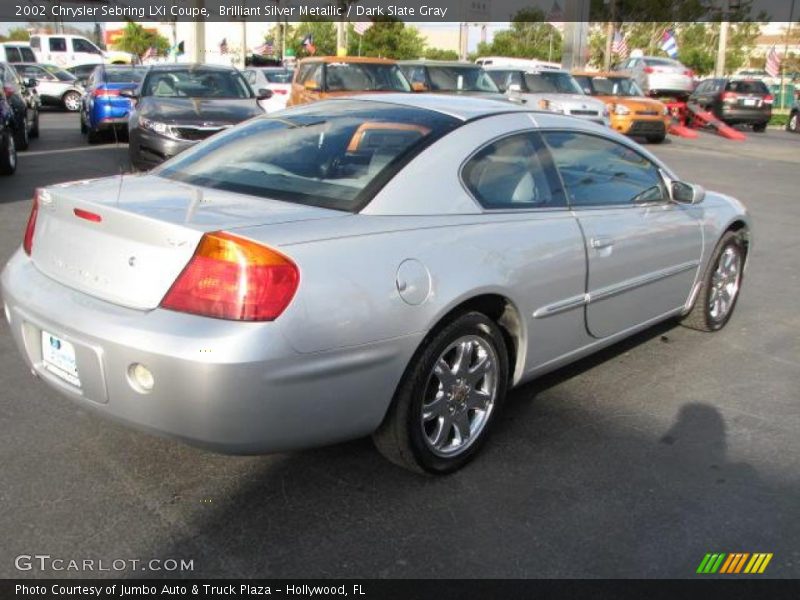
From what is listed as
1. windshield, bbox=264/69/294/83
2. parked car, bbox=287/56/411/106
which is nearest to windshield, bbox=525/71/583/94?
parked car, bbox=287/56/411/106

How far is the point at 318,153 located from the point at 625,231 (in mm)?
1651

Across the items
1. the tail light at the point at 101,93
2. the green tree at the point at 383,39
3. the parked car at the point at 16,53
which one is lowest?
the tail light at the point at 101,93

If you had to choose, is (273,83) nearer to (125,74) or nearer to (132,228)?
(125,74)

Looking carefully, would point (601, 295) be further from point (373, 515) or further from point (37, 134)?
point (37, 134)

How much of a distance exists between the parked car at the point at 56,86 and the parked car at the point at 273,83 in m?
7.90

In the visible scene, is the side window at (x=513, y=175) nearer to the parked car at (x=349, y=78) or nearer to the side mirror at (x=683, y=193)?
the side mirror at (x=683, y=193)

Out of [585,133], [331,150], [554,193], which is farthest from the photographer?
[585,133]

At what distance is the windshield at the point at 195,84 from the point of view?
38.4 feet

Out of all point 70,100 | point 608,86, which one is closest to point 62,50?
point 70,100

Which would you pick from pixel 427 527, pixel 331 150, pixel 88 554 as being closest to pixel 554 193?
pixel 331 150

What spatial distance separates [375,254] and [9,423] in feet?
6.67

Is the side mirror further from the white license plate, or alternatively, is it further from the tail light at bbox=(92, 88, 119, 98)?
the tail light at bbox=(92, 88, 119, 98)

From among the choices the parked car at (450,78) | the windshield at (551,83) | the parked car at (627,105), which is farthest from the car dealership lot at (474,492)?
the parked car at (627,105)
